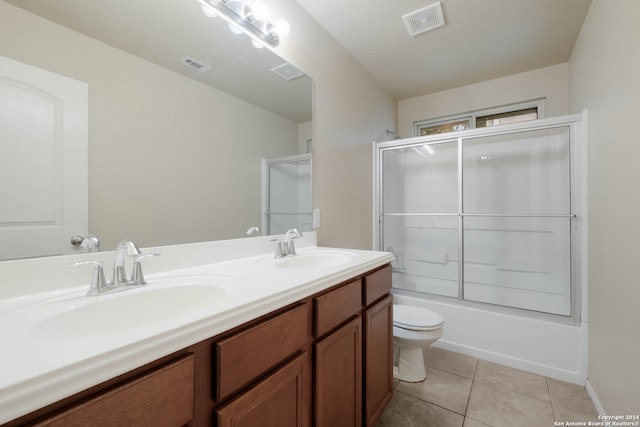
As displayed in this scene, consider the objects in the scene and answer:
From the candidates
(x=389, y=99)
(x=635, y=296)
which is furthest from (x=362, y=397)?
(x=389, y=99)

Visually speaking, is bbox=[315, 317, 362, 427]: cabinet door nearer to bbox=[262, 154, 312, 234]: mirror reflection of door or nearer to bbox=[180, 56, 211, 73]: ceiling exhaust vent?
bbox=[262, 154, 312, 234]: mirror reflection of door

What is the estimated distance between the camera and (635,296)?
1.13 metres

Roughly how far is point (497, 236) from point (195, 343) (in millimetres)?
2920

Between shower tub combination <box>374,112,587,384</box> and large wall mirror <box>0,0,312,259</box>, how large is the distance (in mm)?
1604

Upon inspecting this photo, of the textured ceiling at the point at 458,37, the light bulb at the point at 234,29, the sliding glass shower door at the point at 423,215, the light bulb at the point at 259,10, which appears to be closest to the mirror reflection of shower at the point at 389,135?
the sliding glass shower door at the point at 423,215

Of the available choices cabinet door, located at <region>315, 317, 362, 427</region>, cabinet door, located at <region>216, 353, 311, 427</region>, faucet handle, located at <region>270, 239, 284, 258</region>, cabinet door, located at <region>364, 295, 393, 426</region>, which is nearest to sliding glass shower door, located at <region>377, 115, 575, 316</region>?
cabinet door, located at <region>364, 295, 393, 426</region>

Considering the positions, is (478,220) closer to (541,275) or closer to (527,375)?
(541,275)

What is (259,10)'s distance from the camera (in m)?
1.41

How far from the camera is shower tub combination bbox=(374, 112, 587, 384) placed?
75.9 inches

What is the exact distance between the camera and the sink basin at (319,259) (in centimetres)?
143

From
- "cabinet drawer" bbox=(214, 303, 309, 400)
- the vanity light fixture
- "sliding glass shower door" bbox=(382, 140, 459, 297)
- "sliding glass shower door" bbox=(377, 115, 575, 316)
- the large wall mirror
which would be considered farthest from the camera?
"sliding glass shower door" bbox=(382, 140, 459, 297)

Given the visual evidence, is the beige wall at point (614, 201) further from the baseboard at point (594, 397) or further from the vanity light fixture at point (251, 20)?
the vanity light fixture at point (251, 20)

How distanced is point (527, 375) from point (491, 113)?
7.70ft

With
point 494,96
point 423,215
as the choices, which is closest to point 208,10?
point 423,215
